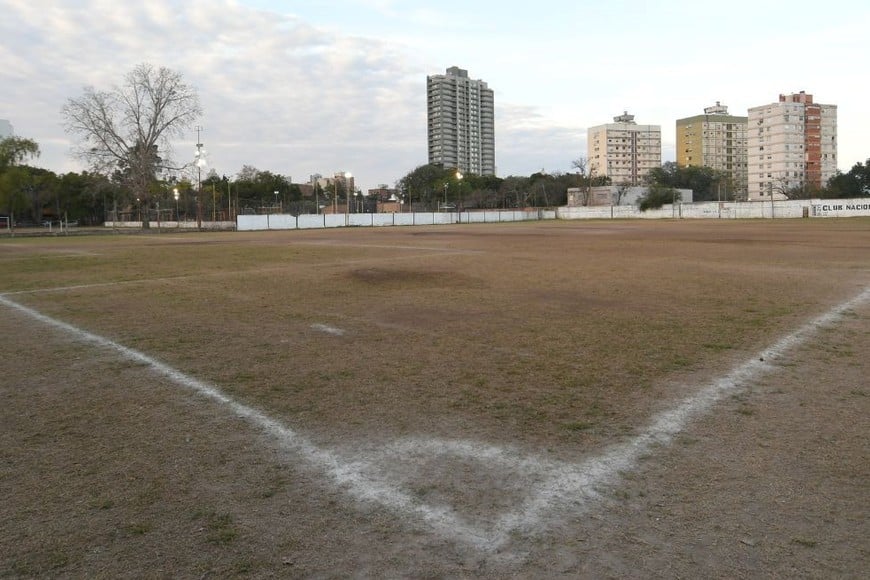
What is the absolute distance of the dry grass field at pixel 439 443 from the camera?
8.47 feet

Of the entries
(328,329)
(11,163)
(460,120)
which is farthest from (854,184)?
(460,120)

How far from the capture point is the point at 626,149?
163 m

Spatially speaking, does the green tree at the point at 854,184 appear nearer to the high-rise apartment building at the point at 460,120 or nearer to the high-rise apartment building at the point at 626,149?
the high-rise apartment building at the point at 626,149

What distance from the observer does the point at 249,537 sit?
8.82 ft

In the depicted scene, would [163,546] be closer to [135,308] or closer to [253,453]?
[253,453]

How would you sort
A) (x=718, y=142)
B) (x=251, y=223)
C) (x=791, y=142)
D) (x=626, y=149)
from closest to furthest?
(x=251, y=223) → (x=791, y=142) → (x=718, y=142) → (x=626, y=149)

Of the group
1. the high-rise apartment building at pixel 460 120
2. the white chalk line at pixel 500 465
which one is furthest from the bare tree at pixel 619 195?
the white chalk line at pixel 500 465

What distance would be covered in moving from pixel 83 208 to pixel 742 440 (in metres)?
102

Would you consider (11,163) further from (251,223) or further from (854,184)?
(854,184)

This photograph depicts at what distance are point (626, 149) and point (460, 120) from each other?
165 feet

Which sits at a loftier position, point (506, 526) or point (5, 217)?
point (5, 217)

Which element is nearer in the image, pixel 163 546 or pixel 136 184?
pixel 163 546

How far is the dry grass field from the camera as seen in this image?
2582mm

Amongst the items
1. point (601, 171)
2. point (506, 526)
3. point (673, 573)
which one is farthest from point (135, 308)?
point (601, 171)
